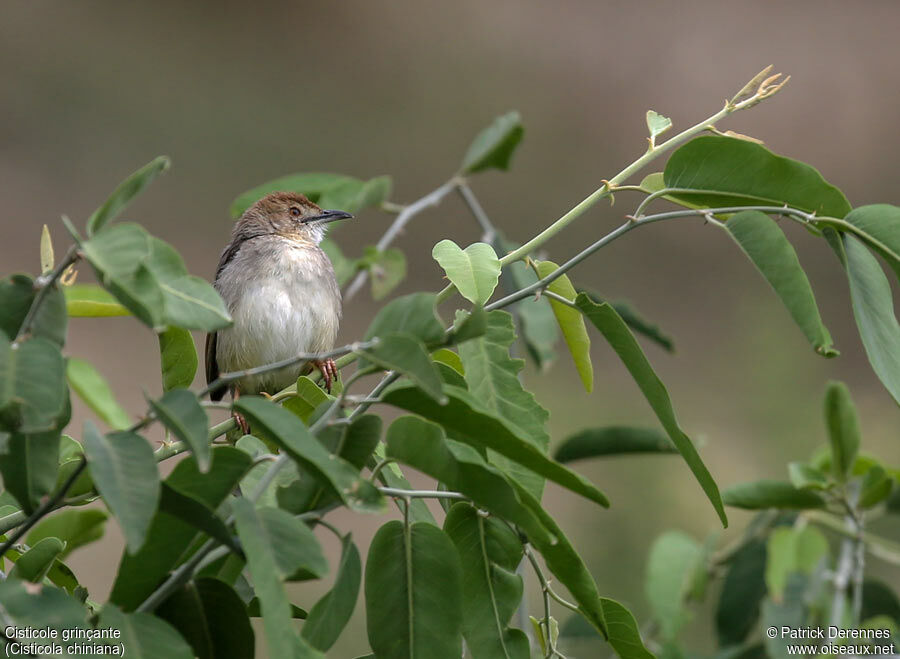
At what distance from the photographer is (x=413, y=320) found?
1758 mm

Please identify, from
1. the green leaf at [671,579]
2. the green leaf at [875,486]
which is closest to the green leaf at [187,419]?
the green leaf at [875,486]

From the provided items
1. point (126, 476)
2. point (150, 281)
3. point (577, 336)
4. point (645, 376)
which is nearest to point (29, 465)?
point (126, 476)

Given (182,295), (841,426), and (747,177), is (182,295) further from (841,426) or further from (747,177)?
(841,426)

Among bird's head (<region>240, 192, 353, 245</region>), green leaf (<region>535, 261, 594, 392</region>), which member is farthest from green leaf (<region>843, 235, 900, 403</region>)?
bird's head (<region>240, 192, 353, 245</region>)

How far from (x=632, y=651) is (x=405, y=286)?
1032 centimetres

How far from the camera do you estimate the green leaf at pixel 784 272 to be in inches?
84.0

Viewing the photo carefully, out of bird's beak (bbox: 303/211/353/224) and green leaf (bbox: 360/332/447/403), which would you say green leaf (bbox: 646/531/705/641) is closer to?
bird's beak (bbox: 303/211/353/224)

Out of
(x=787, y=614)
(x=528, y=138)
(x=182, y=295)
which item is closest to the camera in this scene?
(x=182, y=295)

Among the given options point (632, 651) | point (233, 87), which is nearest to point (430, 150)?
point (233, 87)

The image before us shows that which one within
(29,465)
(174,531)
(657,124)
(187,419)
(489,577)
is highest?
(657,124)

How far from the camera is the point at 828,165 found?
1622 cm

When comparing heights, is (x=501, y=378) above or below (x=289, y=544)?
above

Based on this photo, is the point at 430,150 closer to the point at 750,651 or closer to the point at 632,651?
the point at 750,651

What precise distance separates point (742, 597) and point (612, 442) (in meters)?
1.00
